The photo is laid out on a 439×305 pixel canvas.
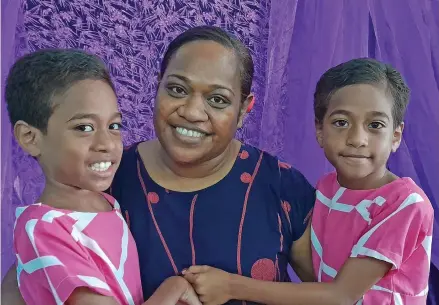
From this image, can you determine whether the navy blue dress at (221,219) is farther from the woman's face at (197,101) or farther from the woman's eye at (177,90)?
the woman's eye at (177,90)

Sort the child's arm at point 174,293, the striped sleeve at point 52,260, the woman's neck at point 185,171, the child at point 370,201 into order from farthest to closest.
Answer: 1. the woman's neck at point 185,171
2. the child at point 370,201
3. the child's arm at point 174,293
4. the striped sleeve at point 52,260

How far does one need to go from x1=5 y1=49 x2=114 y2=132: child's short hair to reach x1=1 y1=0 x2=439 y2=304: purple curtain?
0.85 meters

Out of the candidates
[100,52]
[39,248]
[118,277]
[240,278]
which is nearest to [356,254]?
[240,278]

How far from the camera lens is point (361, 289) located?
1405mm

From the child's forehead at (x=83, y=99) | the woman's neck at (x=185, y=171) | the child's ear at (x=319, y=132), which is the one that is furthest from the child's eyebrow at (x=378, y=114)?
the child's forehead at (x=83, y=99)

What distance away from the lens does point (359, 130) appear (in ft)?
4.69

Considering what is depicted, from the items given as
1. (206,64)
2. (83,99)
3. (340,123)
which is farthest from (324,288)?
(83,99)

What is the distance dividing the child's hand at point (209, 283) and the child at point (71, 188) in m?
0.02

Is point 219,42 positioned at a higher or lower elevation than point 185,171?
higher

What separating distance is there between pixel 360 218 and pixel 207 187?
0.40 metres

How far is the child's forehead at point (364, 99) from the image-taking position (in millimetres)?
1444

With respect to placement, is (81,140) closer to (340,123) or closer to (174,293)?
(174,293)

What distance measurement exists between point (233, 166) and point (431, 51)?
1.13 m

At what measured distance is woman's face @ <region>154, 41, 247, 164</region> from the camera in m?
1.42
